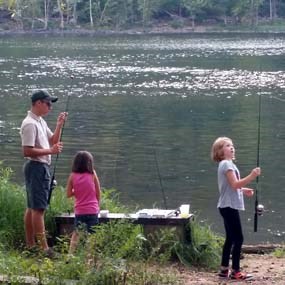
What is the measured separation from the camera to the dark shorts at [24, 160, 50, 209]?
24.2 feet

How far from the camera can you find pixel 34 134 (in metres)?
7.41

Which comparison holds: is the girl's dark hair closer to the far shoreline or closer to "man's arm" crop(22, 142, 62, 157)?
"man's arm" crop(22, 142, 62, 157)

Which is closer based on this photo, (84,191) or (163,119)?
(84,191)

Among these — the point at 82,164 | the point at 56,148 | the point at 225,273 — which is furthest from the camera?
the point at 82,164

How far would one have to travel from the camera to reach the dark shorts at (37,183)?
739 cm

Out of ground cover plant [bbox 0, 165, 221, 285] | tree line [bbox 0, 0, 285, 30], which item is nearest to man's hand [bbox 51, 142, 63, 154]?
ground cover plant [bbox 0, 165, 221, 285]

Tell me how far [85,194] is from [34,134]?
0.64 m

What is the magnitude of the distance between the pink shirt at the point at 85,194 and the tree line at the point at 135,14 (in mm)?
96874

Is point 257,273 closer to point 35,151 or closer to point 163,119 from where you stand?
point 35,151

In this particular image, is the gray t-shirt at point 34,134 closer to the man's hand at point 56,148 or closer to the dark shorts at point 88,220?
the man's hand at point 56,148

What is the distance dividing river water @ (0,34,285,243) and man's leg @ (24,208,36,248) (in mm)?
4450

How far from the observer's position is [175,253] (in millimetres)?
7746

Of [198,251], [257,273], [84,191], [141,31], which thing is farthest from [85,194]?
[141,31]

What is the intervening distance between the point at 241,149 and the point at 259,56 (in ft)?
125
